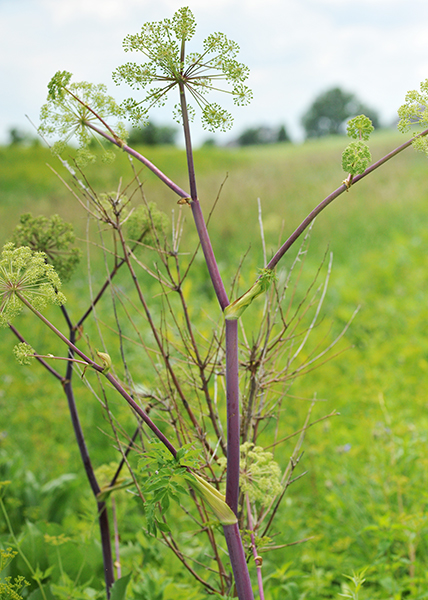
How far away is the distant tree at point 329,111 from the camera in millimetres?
57375

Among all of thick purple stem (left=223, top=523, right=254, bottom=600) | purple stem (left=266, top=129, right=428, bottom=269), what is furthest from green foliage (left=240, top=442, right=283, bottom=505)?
purple stem (left=266, top=129, right=428, bottom=269)

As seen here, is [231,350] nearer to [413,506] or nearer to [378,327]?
[413,506]

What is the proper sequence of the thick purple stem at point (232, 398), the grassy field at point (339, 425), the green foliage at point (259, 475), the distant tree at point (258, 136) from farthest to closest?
the distant tree at point (258, 136), the grassy field at point (339, 425), the green foliage at point (259, 475), the thick purple stem at point (232, 398)

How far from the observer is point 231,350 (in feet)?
3.55

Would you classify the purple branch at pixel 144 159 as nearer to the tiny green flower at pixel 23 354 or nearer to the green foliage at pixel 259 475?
the tiny green flower at pixel 23 354

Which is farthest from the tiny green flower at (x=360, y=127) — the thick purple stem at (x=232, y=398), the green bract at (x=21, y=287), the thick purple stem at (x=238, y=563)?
the thick purple stem at (x=238, y=563)

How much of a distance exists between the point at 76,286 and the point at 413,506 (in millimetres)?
6243

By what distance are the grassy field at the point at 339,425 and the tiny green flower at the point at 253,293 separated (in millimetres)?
510

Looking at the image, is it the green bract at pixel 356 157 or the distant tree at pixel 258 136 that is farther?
the distant tree at pixel 258 136

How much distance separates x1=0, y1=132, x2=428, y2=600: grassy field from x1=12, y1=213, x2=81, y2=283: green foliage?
543 millimetres

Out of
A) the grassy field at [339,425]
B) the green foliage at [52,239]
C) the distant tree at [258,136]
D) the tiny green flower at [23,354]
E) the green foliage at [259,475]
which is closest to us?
the tiny green flower at [23,354]

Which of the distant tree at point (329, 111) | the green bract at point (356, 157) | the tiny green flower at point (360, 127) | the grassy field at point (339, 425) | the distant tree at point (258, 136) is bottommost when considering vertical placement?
the grassy field at point (339, 425)

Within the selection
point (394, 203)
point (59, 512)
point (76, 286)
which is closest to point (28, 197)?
point (76, 286)

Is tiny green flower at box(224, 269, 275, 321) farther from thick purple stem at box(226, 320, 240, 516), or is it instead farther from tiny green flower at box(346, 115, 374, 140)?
tiny green flower at box(346, 115, 374, 140)
